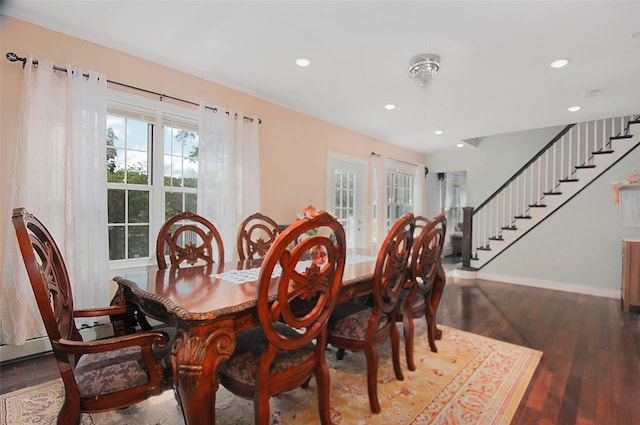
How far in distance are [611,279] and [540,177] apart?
1828 millimetres

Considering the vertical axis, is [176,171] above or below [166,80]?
below

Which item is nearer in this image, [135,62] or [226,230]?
[135,62]

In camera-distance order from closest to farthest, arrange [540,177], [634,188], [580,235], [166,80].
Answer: [166,80] → [634,188] → [580,235] → [540,177]

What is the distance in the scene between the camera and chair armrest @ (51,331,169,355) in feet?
3.54

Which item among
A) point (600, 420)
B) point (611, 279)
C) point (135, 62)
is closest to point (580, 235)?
point (611, 279)

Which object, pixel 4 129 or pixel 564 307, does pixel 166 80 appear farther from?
pixel 564 307

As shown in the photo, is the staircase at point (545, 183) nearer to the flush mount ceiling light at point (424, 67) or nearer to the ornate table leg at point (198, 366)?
the flush mount ceiling light at point (424, 67)

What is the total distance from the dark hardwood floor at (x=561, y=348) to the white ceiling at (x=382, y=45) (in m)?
2.48

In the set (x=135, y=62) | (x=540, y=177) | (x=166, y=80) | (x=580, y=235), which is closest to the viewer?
(x=135, y=62)

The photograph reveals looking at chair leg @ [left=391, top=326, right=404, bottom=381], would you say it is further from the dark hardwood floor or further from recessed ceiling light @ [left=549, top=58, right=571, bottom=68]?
recessed ceiling light @ [left=549, top=58, right=571, bottom=68]

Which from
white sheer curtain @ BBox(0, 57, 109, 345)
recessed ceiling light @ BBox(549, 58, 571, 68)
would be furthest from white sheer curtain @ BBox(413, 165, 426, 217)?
white sheer curtain @ BBox(0, 57, 109, 345)

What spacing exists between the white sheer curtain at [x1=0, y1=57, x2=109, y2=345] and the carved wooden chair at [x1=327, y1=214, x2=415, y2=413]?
196 centimetres

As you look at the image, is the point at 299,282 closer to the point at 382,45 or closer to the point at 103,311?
the point at 103,311

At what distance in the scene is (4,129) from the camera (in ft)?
7.05
